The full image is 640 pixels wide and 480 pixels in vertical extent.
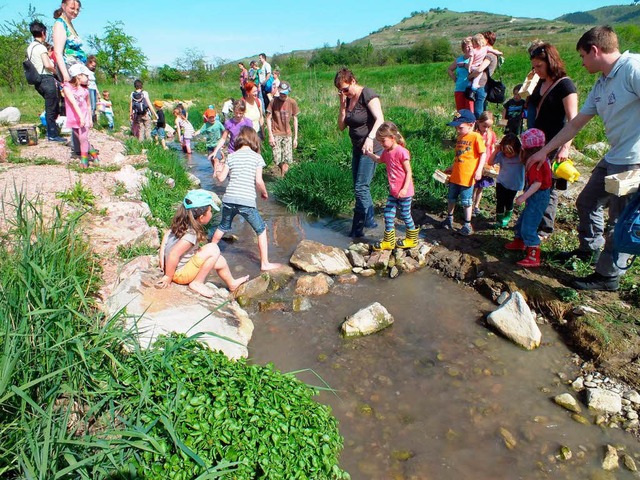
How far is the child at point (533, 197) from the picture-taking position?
450 centimetres

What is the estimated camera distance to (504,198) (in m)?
5.65

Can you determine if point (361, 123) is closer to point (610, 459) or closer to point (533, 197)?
point (533, 197)

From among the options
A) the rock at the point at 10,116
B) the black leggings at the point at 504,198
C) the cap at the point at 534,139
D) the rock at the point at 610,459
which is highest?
the rock at the point at 10,116

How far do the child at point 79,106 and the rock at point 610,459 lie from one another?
307 inches

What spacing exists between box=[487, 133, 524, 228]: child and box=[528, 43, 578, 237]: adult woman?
39cm

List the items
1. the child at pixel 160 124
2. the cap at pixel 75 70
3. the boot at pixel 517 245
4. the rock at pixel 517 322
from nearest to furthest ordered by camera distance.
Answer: the rock at pixel 517 322 → the boot at pixel 517 245 → the cap at pixel 75 70 → the child at pixel 160 124

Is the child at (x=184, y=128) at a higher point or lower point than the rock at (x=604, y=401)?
higher

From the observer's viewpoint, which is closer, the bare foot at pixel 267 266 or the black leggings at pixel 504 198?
the bare foot at pixel 267 266

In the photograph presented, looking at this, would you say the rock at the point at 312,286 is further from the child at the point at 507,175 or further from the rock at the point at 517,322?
the child at the point at 507,175

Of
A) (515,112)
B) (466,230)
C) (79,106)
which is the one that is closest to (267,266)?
(466,230)

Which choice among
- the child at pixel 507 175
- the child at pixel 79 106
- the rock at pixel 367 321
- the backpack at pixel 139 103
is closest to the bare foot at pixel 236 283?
the rock at pixel 367 321

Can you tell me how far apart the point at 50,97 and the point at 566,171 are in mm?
9061

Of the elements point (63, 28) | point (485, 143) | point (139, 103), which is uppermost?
point (63, 28)

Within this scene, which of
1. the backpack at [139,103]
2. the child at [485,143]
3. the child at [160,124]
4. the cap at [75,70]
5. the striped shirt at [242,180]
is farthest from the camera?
the child at [160,124]
